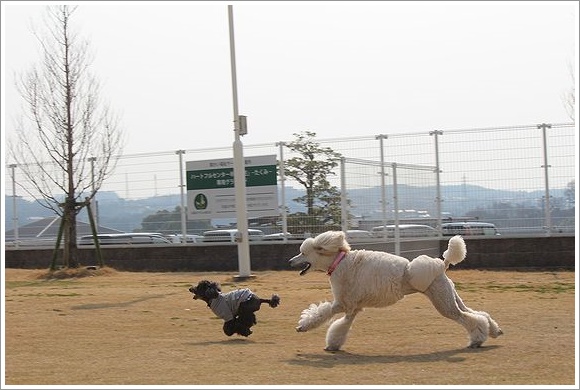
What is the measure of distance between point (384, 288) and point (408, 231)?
12418 mm

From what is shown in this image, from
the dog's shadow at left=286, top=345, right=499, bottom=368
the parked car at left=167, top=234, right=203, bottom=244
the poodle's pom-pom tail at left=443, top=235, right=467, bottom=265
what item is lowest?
the dog's shadow at left=286, top=345, right=499, bottom=368

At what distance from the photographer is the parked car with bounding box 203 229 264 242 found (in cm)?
2370

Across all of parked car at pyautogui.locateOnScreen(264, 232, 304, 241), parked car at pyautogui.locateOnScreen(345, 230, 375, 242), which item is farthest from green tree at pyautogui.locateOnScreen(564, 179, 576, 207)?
parked car at pyautogui.locateOnScreen(264, 232, 304, 241)

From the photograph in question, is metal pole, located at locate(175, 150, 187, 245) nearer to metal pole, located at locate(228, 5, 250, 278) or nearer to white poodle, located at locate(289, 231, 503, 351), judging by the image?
metal pole, located at locate(228, 5, 250, 278)

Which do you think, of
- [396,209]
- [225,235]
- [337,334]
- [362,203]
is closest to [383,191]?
[396,209]

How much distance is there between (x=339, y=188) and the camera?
72.3ft

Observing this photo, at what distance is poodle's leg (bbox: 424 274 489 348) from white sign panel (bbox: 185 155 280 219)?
1285 cm

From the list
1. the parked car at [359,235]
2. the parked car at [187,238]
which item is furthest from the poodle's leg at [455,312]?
the parked car at [187,238]

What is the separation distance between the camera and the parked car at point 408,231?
22.5 m

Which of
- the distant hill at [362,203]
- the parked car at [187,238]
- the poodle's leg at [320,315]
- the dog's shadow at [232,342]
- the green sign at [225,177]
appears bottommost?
the dog's shadow at [232,342]

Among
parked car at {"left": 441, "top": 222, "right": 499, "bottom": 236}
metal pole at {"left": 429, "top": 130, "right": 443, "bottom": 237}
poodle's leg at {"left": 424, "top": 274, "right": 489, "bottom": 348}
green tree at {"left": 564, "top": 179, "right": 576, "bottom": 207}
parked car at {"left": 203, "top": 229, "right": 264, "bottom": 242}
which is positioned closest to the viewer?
poodle's leg at {"left": 424, "top": 274, "right": 489, "bottom": 348}

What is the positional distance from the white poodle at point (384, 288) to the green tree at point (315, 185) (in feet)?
36.7

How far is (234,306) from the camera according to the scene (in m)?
11.5

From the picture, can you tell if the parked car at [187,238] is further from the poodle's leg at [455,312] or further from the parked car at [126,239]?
the poodle's leg at [455,312]
